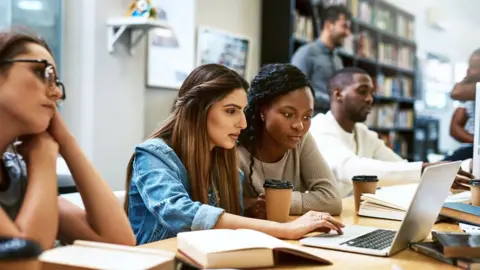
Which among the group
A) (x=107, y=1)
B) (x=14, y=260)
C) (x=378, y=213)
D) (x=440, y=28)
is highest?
(x=440, y=28)

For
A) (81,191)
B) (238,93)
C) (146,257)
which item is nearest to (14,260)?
(146,257)

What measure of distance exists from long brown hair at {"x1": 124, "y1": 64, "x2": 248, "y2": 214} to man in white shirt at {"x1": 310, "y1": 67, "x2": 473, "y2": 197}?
0.87 m

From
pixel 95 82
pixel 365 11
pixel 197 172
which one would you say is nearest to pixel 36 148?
pixel 197 172

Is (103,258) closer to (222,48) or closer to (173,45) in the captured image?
(173,45)

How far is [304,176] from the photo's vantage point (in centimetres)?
198

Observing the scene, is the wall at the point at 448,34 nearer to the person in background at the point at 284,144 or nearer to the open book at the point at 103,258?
the person in background at the point at 284,144

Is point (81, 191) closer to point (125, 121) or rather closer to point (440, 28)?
point (125, 121)

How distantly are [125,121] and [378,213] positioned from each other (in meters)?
2.14

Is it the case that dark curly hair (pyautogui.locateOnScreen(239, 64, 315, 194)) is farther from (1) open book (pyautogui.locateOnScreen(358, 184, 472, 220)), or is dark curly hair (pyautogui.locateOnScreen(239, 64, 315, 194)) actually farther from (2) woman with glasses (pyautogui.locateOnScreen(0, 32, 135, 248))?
(2) woman with glasses (pyautogui.locateOnScreen(0, 32, 135, 248))

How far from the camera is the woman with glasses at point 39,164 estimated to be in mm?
1150

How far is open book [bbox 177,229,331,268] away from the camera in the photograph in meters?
0.97

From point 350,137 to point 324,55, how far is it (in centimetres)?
140

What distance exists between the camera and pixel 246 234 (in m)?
1.12

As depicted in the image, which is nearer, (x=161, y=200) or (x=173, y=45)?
(x=161, y=200)
